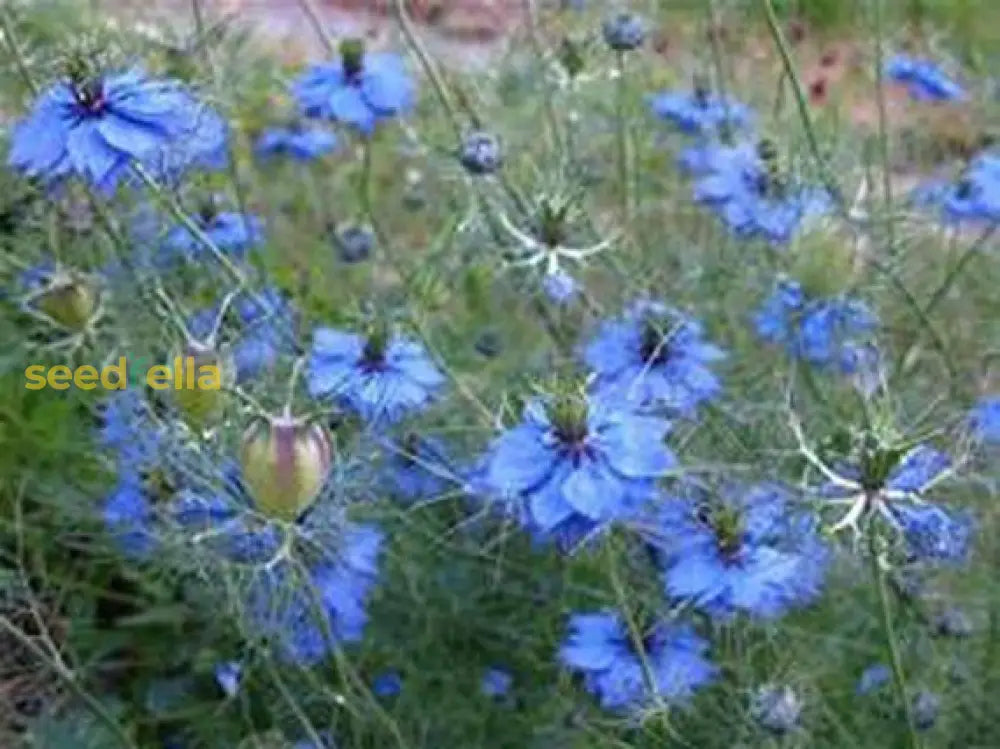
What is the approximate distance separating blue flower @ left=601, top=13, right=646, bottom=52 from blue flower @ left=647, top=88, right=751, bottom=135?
1.18ft

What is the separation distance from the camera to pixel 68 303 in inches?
84.5

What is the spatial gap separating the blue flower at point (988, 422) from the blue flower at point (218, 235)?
73cm

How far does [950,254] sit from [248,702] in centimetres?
98

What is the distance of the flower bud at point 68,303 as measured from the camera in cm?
214

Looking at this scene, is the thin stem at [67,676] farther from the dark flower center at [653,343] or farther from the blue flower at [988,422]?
the blue flower at [988,422]

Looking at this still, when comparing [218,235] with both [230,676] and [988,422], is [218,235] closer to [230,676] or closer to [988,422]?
[230,676]

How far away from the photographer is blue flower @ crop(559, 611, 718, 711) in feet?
6.97

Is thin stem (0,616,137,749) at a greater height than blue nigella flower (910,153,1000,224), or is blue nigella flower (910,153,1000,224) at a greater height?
blue nigella flower (910,153,1000,224)

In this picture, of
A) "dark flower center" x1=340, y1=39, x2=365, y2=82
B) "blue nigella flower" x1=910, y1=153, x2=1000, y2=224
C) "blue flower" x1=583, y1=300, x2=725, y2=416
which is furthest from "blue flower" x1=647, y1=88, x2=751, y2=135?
"blue flower" x1=583, y1=300, x2=725, y2=416

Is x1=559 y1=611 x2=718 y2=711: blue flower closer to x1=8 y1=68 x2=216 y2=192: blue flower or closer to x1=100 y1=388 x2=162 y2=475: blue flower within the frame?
x1=100 y1=388 x2=162 y2=475: blue flower

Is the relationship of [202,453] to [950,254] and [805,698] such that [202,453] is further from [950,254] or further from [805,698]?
[950,254]

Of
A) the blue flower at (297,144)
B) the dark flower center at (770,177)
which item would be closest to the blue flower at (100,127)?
the dark flower center at (770,177)

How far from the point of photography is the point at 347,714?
2.33 metres

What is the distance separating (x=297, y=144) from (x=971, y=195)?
864 millimetres
